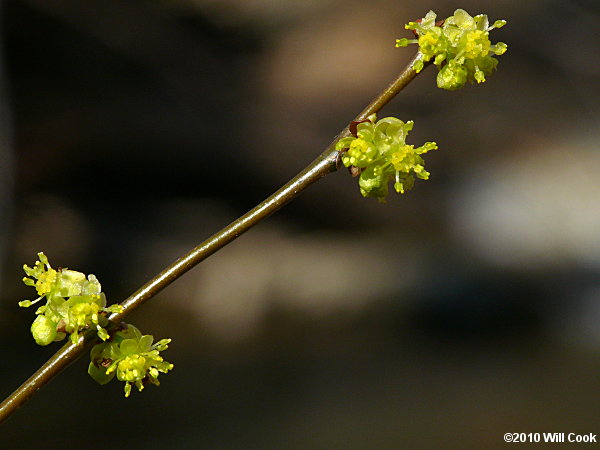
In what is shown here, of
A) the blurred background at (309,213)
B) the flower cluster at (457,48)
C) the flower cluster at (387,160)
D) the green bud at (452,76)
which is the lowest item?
the flower cluster at (387,160)

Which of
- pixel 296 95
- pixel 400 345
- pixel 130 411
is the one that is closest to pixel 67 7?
pixel 296 95

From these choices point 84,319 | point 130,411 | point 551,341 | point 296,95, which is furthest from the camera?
point 296,95

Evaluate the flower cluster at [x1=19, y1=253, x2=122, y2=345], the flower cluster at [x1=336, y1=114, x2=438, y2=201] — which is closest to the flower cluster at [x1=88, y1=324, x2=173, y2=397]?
the flower cluster at [x1=19, y1=253, x2=122, y2=345]

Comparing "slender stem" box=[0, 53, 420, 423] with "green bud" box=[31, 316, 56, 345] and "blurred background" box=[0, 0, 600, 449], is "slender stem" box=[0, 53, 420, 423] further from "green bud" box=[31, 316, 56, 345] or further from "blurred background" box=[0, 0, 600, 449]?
"blurred background" box=[0, 0, 600, 449]

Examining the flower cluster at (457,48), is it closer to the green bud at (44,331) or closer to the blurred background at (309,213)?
the green bud at (44,331)

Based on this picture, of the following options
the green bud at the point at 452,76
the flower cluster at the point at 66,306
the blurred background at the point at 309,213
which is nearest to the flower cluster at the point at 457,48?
the green bud at the point at 452,76

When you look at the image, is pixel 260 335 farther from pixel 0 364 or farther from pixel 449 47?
pixel 449 47
